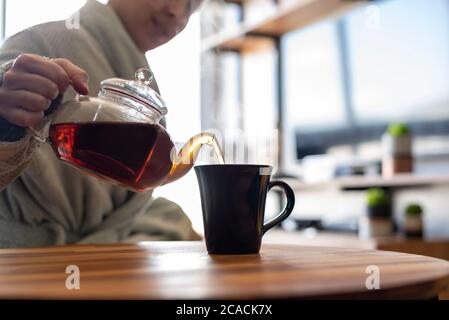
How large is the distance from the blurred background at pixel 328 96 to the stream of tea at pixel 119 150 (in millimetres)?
534

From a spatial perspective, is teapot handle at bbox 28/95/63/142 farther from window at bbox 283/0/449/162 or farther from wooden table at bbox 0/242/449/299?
window at bbox 283/0/449/162

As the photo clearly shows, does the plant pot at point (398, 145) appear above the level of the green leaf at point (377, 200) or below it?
above

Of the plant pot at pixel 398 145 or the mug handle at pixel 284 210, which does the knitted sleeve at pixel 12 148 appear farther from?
the plant pot at pixel 398 145

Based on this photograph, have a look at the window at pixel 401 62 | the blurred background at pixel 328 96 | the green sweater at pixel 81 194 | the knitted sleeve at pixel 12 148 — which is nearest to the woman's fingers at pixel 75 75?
the knitted sleeve at pixel 12 148

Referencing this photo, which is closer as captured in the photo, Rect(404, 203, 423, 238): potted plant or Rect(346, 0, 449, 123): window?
Rect(404, 203, 423, 238): potted plant

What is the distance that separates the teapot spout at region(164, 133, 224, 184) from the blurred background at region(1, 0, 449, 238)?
0.44 meters

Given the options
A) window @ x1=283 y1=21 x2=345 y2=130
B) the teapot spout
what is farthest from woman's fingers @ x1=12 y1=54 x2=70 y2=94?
window @ x1=283 y1=21 x2=345 y2=130

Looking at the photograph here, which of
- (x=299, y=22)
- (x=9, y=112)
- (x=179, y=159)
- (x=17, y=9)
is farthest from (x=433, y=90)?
(x=9, y=112)

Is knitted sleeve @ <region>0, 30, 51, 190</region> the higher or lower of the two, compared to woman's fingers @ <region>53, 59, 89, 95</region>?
lower

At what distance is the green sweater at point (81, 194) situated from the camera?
0.99 m

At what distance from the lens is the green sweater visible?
0.99 metres

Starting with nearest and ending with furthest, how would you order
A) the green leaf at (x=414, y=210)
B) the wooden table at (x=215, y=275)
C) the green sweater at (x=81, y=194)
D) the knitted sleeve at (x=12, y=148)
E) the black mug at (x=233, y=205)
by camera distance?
the wooden table at (x=215, y=275), the black mug at (x=233, y=205), the knitted sleeve at (x=12, y=148), the green sweater at (x=81, y=194), the green leaf at (x=414, y=210)

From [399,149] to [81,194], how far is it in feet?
4.85

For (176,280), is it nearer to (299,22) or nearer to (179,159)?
(179,159)
